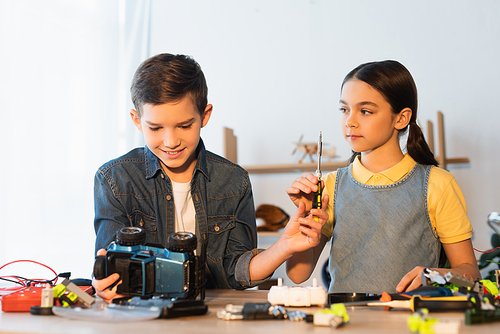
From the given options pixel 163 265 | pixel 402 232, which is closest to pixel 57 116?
pixel 163 265

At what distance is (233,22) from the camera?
2.73m

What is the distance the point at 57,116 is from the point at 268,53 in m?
1.33

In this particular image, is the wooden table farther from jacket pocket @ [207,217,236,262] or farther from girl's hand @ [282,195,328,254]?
jacket pocket @ [207,217,236,262]

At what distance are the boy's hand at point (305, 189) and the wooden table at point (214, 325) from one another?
0.30m

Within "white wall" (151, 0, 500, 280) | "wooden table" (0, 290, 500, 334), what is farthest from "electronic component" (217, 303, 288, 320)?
"white wall" (151, 0, 500, 280)

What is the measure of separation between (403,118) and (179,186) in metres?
0.61

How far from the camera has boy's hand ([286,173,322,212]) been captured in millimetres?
891

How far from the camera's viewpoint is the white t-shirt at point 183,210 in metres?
1.15

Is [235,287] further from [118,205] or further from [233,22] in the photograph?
[233,22]

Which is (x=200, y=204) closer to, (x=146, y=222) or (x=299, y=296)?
(x=146, y=222)

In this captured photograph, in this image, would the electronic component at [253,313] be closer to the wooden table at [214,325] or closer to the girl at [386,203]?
the wooden table at [214,325]

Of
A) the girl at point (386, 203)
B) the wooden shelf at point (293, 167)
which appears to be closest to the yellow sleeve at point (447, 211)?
the girl at point (386, 203)

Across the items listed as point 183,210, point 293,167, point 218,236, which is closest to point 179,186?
point 183,210

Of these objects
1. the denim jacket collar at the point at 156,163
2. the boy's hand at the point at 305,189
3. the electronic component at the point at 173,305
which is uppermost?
the denim jacket collar at the point at 156,163
